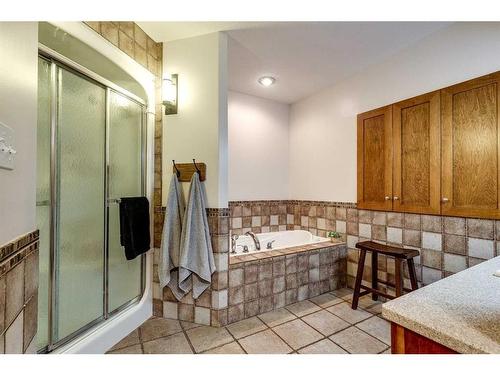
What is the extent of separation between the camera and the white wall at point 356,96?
5.61 ft

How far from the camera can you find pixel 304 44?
201cm

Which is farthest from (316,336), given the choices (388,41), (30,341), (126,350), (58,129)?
(388,41)

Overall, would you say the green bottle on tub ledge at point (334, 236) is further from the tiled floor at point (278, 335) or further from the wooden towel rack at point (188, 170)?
the wooden towel rack at point (188, 170)

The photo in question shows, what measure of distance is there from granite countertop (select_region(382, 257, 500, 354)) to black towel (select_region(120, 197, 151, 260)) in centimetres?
162

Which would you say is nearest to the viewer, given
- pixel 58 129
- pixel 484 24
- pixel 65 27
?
pixel 65 27

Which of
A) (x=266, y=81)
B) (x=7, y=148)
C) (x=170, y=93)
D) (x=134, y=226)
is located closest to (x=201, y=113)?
(x=170, y=93)

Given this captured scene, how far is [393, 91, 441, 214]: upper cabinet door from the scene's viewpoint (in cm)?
186

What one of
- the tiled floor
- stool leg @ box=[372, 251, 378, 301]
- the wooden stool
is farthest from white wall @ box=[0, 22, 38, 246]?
stool leg @ box=[372, 251, 378, 301]

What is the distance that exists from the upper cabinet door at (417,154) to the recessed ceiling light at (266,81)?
1.24 meters

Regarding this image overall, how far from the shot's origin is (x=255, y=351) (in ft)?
5.08

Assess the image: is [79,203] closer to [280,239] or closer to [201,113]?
[201,113]

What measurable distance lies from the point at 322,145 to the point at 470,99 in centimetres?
137

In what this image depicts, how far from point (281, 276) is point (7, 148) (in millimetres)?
1974

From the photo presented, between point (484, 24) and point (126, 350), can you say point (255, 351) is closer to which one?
point (126, 350)
